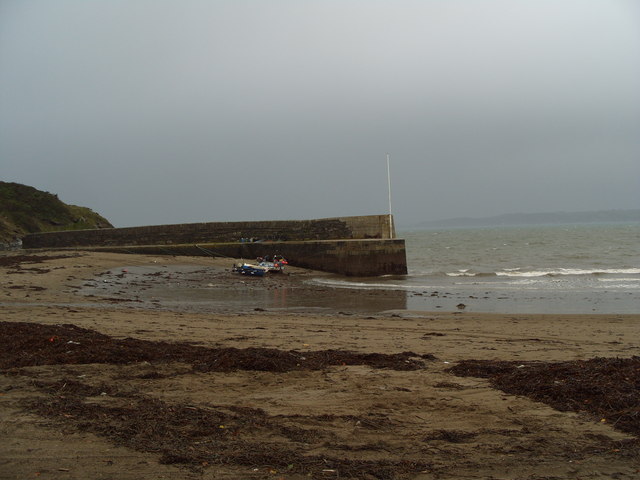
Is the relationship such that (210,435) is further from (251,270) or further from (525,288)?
(251,270)

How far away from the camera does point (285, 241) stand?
993 inches

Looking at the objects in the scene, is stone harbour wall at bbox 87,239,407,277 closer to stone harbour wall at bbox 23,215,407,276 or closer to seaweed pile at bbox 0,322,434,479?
stone harbour wall at bbox 23,215,407,276

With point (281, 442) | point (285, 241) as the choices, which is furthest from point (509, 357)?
point (285, 241)

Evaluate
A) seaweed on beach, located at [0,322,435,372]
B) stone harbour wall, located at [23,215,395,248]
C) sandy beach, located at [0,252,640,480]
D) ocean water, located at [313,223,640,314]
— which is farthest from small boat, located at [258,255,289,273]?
seaweed on beach, located at [0,322,435,372]

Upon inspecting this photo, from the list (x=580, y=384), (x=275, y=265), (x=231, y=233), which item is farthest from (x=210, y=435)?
(x=231, y=233)

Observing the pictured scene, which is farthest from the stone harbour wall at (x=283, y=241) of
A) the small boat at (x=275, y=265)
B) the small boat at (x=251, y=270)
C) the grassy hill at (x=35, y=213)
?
the grassy hill at (x=35, y=213)

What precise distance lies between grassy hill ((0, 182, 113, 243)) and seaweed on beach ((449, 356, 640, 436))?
34.4m

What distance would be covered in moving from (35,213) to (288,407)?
38800mm

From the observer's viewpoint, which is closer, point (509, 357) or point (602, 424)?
point (602, 424)

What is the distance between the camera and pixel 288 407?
4602mm

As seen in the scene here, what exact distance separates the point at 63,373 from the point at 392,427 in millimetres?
3119

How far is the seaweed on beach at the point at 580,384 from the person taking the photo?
4465mm

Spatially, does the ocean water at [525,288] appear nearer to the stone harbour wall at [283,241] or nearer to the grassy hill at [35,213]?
the stone harbour wall at [283,241]

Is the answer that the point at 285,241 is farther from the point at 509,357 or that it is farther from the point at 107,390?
the point at 107,390
